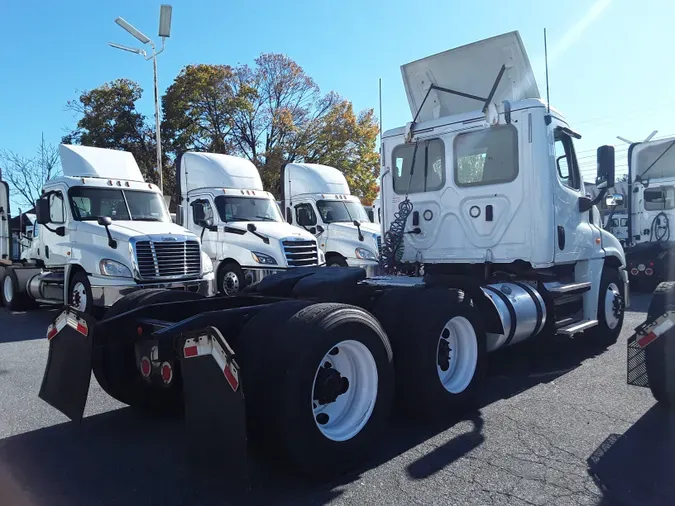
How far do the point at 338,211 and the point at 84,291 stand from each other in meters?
7.00

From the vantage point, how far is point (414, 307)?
181 inches

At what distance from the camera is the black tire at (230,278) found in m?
12.4

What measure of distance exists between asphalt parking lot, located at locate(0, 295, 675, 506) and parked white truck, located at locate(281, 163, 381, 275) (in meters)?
8.86

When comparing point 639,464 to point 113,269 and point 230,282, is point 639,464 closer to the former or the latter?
point 113,269

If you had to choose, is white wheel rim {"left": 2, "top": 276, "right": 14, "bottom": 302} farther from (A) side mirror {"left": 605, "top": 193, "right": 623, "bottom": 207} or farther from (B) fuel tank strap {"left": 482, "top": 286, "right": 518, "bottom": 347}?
(A) side mirror {"left": 605, "top": 193, "right": 623, "bottom": 207}

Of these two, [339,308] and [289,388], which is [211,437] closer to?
[289,388]

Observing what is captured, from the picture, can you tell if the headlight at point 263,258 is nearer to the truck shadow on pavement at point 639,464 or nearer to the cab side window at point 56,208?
the cab side window at point 56,208

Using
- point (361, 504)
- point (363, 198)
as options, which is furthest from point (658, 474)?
point (363, 198)

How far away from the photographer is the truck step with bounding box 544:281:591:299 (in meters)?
6.46

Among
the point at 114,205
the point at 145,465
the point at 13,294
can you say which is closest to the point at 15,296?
the point at 13,294

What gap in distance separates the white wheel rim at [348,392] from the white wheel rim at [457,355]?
105 centimetres

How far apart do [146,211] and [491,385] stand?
8.06 m

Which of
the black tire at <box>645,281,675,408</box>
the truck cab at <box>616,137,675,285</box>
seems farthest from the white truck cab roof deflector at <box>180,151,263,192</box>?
the black tire at <box>645,281,675,408</box>

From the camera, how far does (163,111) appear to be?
2859 centimetres
